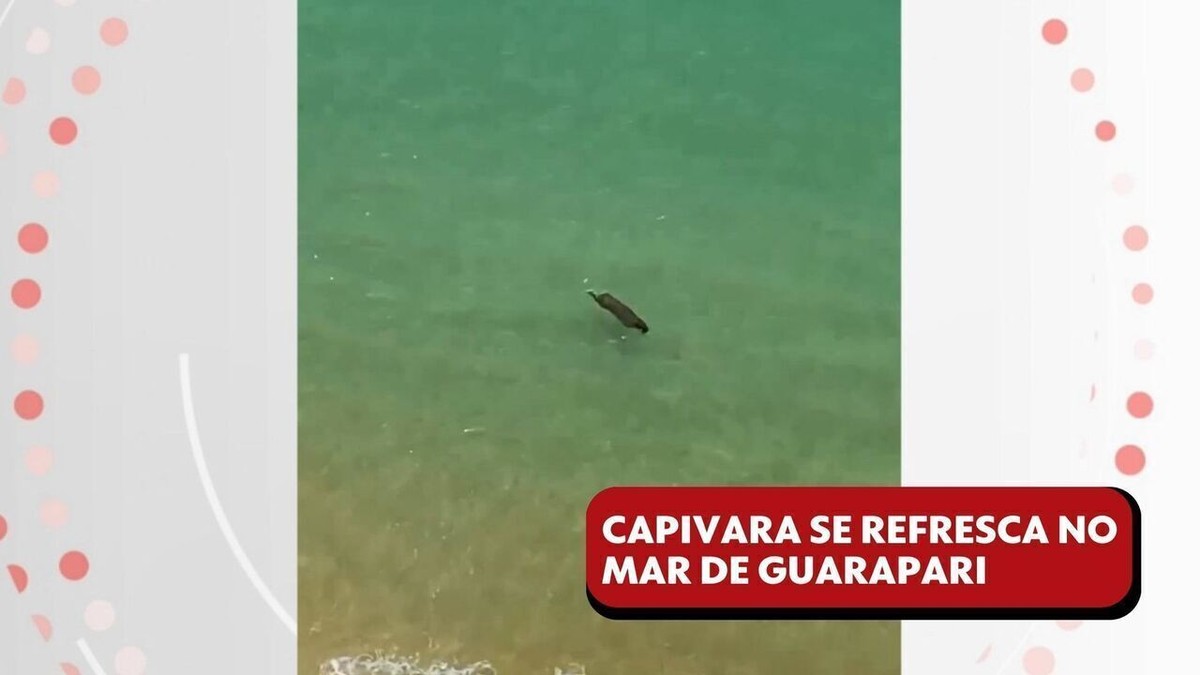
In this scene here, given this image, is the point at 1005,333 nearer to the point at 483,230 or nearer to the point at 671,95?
the point at 671,95

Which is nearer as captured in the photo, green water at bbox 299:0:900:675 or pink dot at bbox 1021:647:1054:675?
pink dot at bbox 1021:647:1054:675
